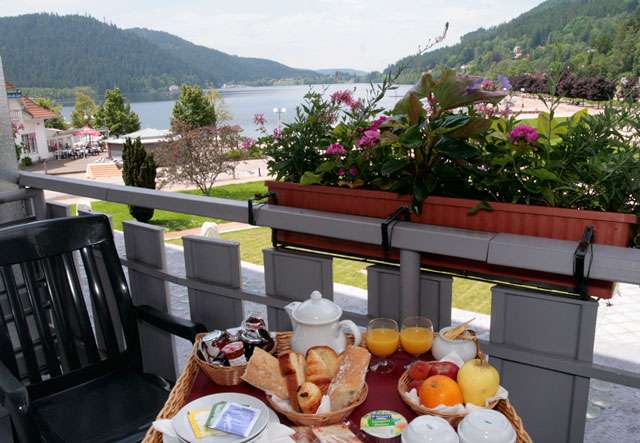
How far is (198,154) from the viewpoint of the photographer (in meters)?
19.0

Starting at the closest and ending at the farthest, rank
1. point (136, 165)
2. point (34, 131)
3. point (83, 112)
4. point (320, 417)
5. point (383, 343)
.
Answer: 1. point (320, 417)
2. point (383, 343)
3. point (136, 165)
4. point (34, 131)
5. point (83, 112)

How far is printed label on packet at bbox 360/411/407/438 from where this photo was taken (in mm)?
813

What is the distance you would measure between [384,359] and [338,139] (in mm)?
680

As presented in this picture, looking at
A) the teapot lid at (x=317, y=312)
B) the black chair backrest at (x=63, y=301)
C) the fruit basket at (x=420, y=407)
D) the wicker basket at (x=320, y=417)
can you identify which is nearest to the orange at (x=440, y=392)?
the fruit basket at (x=420, y=407)

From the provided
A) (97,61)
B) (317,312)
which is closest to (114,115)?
(97,61)

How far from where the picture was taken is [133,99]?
48.6 meters

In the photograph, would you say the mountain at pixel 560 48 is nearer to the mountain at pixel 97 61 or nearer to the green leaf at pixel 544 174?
the green leaf at pixel 544 174

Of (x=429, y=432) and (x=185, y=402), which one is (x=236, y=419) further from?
(x=429, y=432)

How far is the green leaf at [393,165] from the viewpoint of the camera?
1247 mm

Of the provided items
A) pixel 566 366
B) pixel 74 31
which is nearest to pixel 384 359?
pixel 566 366

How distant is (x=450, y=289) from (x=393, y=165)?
0.34 meters

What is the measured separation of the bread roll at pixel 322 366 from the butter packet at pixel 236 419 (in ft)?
0.38

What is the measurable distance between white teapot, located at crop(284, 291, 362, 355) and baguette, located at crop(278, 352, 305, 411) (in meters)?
0.06

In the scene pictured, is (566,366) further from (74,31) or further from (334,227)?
(74,31)
